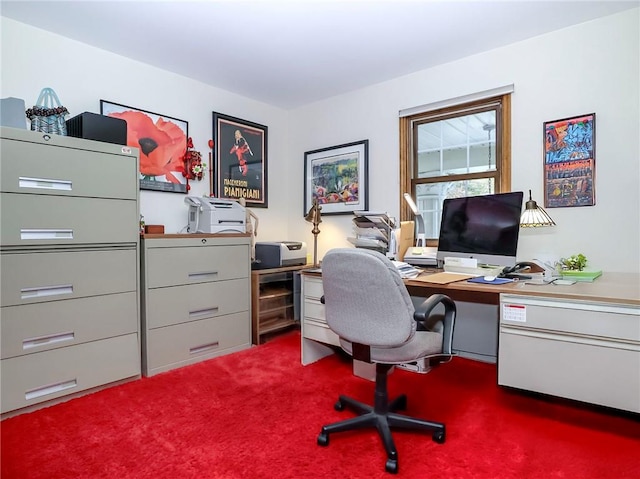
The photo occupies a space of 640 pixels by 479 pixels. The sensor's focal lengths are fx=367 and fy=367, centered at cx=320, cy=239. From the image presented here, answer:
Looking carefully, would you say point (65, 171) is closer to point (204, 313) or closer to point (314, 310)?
point (204, 313)

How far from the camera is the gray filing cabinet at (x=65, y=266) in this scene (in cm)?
198

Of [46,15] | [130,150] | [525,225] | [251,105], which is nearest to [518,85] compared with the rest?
[525,225]

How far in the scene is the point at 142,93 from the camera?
3.04m

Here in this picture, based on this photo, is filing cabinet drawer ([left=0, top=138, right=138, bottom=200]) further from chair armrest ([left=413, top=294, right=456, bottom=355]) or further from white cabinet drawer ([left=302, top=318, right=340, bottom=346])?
chair armrest ([left=413, top=294, right=456, bottom=355])

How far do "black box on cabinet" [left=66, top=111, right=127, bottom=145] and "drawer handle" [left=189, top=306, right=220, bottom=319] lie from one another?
1.31 metres

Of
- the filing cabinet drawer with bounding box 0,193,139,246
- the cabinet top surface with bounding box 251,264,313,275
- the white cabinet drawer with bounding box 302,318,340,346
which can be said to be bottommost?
the white cabinet drawer with bounding box 302,318,340,346

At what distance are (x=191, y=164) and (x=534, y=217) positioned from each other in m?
2.78

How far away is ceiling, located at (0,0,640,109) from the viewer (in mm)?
2283

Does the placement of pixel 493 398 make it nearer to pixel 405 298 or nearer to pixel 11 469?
pixel 405 298

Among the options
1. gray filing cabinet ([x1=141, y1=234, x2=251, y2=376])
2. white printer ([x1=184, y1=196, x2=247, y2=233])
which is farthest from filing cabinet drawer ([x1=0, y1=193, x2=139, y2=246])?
white printer ([x1=184, y1=196, x2=247, y2=233])

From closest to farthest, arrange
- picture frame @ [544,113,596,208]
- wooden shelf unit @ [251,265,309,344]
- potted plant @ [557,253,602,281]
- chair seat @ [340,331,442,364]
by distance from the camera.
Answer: chair seat @ [340,331,442,364] < potted plant @ [557,253,602,281] < picture frame @ [544,113,596,208] < wooden shelf unit @ [251,265,309,344]

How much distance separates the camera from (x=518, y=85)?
107 inches

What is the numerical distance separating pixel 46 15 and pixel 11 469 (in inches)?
102

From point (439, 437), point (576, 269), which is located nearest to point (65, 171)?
point (439, 437)
